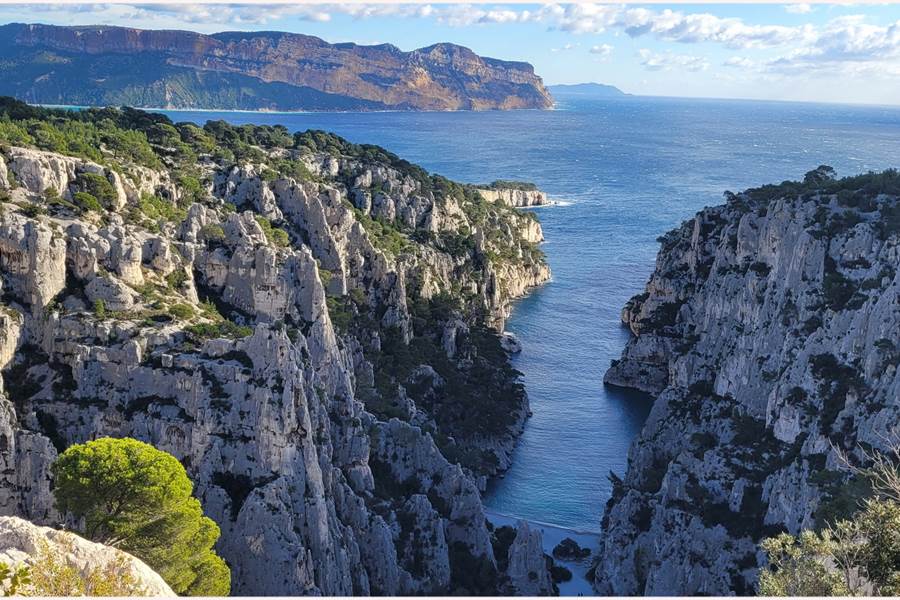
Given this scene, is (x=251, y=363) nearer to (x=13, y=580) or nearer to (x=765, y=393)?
(x=13, y=580)

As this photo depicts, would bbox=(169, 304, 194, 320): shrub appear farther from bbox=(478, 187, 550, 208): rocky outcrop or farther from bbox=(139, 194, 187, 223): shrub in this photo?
bbox=(478, 187, 550, 208): rocky outcrop

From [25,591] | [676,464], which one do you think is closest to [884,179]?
[676,464]

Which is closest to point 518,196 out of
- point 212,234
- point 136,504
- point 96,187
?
point 212,234

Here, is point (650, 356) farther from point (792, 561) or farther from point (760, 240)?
point (792, 561)

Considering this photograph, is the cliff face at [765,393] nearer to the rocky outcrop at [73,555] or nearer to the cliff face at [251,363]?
the cliff face at [251,363]

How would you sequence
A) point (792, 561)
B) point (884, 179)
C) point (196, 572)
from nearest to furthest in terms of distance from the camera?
point (792, 561)
point (196, 572)
point (884, 179)
